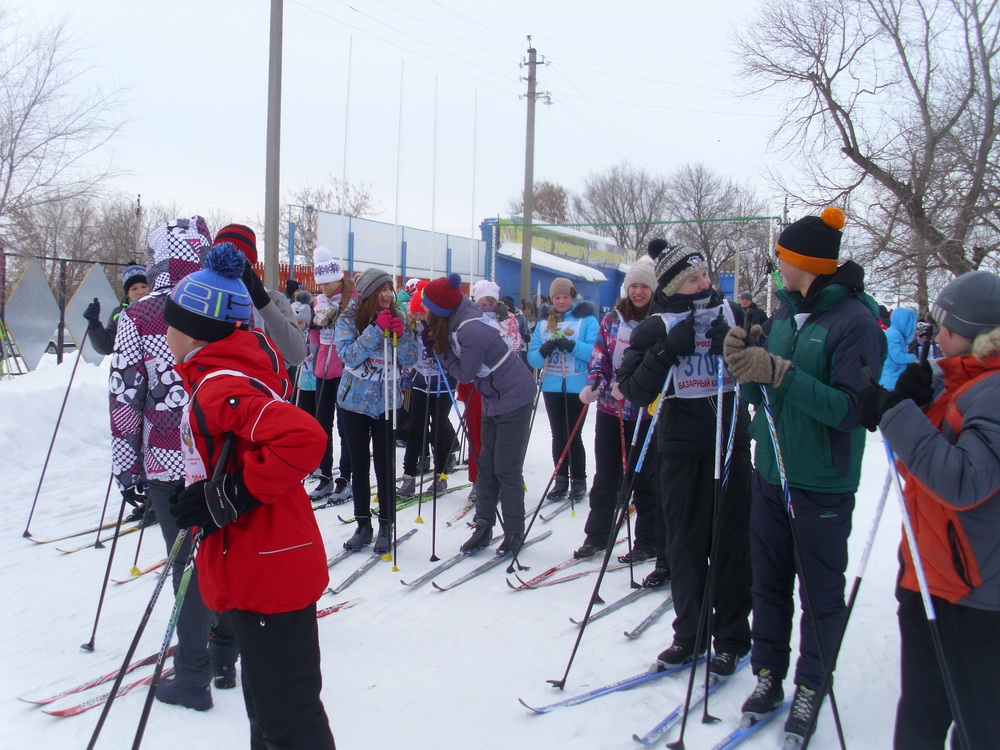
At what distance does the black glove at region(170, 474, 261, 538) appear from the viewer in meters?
2.00

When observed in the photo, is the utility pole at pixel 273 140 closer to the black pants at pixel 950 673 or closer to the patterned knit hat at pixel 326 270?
the patterned knit hat at pixel 326 270

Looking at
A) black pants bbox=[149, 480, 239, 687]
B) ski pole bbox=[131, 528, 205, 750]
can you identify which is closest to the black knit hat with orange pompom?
ski pole bbox=[131, 528, 205, 750]

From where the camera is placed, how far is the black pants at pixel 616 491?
15.5 ft

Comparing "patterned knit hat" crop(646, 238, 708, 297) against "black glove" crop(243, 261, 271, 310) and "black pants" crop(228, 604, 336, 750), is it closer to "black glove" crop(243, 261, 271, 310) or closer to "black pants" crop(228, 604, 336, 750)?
"black glove" crop(243, 261, 271, 310)

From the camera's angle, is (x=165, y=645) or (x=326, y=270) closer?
(x=165, y=645)

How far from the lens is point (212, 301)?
88.6 inches

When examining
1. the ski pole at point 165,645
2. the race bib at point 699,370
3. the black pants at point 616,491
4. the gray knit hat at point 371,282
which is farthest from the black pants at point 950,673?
A: the gray knit hat at point 371,282

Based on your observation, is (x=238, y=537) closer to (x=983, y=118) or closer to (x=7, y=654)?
(x=7, y=654)

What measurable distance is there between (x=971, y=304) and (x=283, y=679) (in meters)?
2.32

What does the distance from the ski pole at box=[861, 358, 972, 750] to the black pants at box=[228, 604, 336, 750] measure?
1768 millimetres

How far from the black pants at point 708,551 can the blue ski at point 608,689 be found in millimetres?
184

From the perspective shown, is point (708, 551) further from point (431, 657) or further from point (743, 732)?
point (431, 657)

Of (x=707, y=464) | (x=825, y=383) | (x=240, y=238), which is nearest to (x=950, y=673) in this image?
(x=825, y=383)

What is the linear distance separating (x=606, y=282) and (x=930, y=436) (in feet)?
100
